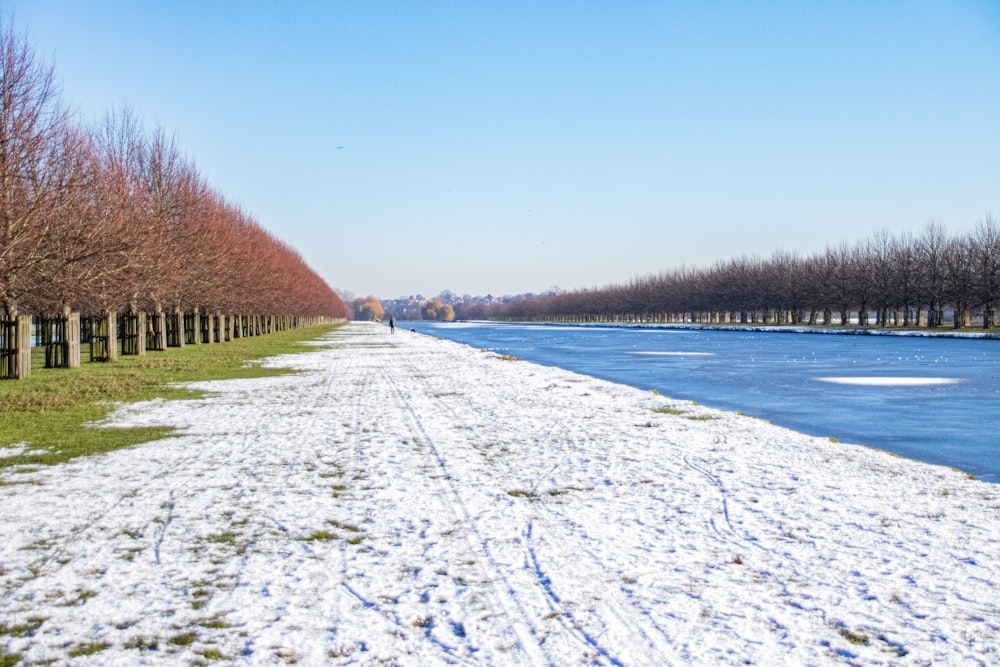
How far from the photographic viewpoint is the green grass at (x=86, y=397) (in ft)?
36.1

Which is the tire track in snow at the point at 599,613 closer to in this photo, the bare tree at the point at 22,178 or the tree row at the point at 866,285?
the bare tree at the point at 22,178

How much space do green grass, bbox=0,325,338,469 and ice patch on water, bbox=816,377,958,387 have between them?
18594 mm

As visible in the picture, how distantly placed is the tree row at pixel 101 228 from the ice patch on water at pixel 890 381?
74.9ft

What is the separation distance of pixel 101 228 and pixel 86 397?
27.7ft

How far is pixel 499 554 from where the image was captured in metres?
6.09

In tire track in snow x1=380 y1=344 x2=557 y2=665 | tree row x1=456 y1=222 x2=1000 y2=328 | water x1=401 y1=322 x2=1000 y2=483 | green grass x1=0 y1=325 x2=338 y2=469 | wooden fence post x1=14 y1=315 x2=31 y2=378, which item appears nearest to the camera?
tire track in snow x1=380 y1=344 x2=557 y2=665

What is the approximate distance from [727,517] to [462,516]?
259 cm

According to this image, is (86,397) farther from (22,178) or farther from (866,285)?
(866,285)

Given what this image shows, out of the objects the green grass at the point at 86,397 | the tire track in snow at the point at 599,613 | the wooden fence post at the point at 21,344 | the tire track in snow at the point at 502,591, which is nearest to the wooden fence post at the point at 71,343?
the green grass at the point at 86,397

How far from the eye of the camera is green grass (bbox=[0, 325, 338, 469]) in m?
11.0

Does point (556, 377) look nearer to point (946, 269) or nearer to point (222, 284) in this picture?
point (222, 284)

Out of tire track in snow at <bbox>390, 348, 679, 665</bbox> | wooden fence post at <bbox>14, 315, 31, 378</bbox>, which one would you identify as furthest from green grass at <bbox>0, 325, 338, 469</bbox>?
tire track in snow at <bbox>390, 348, 679, 665</bbox>

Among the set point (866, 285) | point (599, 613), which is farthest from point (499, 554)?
point (866, 285)

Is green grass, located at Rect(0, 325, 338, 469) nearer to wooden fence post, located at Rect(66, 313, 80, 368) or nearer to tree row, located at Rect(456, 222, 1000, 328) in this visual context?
wooden fence post, located at Rect(66, 313, 80, 368)
